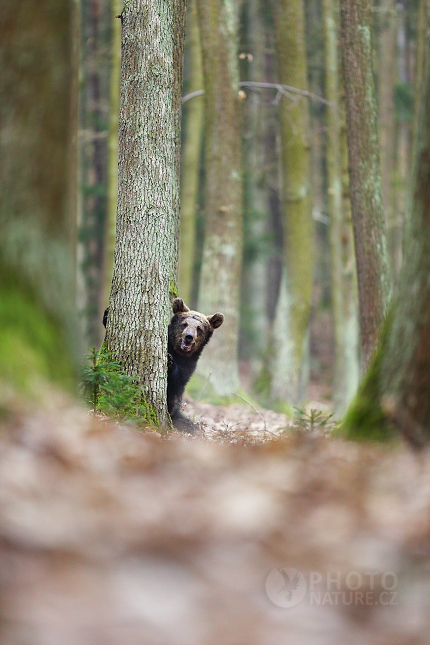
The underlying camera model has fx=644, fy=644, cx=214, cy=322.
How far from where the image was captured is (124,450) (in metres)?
3.43

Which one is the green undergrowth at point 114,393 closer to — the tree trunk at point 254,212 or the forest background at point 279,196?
the forest background at point 279,196

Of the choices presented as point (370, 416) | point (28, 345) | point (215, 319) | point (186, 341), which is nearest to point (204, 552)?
point (370, 416)

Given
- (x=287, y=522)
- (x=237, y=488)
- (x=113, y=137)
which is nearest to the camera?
(x=287, y=522)

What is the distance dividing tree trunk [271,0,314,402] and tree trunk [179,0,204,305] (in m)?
2.35

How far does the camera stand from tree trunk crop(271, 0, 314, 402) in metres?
13.6

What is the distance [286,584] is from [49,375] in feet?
8.01

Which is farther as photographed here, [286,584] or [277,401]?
[277,401]

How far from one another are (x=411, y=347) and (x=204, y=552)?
1.93m

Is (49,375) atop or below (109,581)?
atop

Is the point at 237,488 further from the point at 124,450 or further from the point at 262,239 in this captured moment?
the point at 262,239

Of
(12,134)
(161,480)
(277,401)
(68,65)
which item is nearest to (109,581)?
(161,480)

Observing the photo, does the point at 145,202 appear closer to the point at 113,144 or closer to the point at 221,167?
the point at 221,167

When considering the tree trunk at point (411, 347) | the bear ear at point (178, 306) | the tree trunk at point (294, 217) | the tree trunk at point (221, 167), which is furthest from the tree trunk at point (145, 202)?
the tree trunk at point (294, 217)

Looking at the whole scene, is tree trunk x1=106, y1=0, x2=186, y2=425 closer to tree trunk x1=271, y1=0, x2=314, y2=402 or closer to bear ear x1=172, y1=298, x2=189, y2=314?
bear ear x1=172, y1=298, x2=189, y2=314
